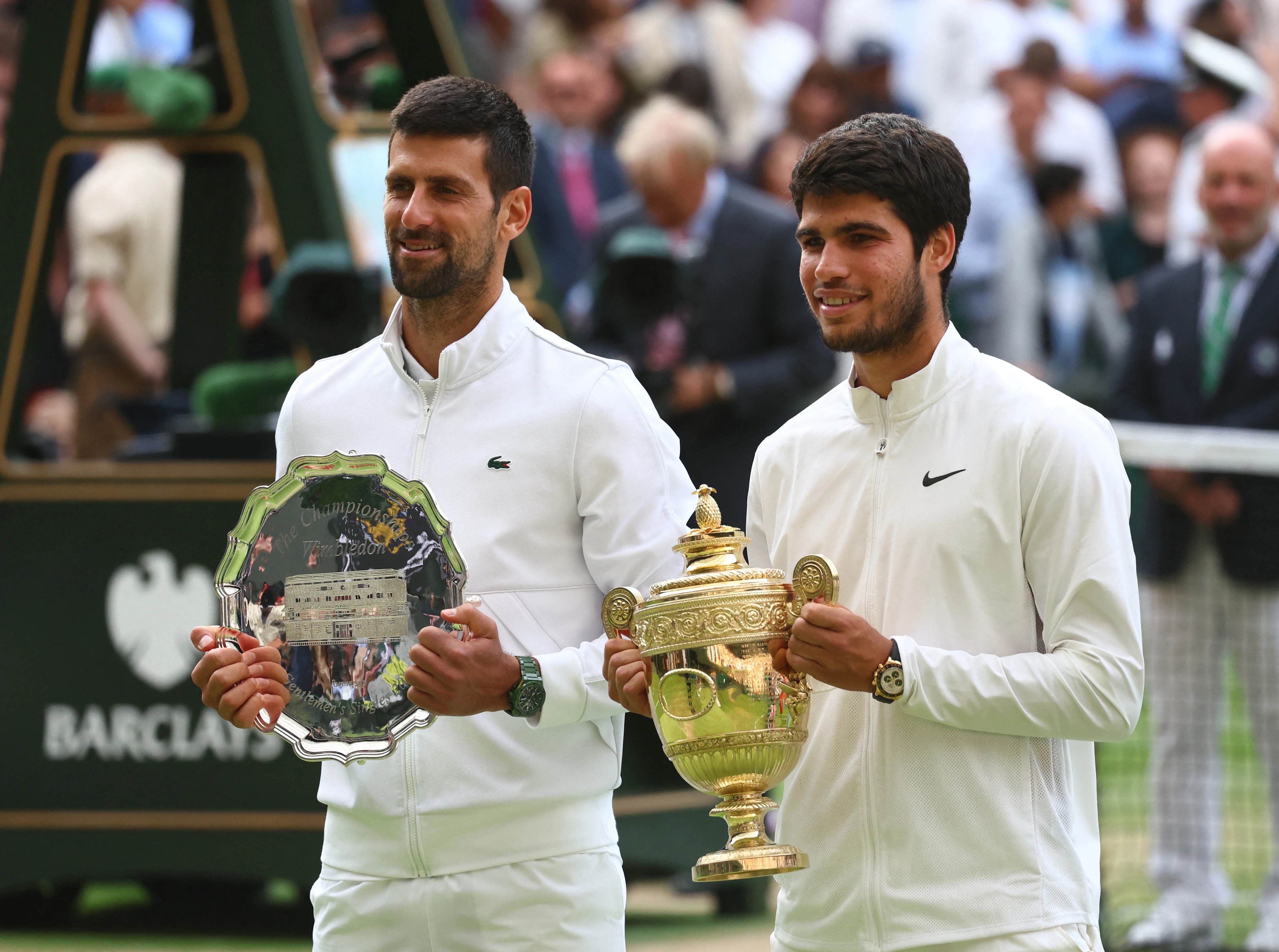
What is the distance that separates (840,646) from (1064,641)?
0.34 meters

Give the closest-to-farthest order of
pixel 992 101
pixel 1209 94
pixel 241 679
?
pixel 241 679 < pixel 1209 94 < pixel 992 101

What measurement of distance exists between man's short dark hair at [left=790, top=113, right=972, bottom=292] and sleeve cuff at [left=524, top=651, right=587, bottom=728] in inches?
32.7

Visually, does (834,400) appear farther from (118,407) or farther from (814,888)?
(118,407)

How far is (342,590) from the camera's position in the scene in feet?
10.3

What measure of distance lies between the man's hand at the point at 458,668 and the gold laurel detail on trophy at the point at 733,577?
299 mm

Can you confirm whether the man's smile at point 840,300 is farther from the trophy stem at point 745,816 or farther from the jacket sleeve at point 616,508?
the trophy stem at point 745,816

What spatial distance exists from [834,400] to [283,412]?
104 centimetres

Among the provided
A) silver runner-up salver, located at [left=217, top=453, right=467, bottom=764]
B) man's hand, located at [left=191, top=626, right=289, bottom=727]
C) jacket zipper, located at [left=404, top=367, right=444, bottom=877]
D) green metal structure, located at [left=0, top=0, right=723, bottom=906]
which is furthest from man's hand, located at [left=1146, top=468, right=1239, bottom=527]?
man's hand, located at [left=191, top=626, right=289, bottom=727]

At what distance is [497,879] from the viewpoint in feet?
10.5

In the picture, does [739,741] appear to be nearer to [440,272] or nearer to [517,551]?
[517,551]

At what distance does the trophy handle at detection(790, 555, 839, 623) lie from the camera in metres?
2.81

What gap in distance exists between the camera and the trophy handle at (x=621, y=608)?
10.0ft

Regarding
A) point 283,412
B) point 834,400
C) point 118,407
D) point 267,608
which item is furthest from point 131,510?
point 834,400

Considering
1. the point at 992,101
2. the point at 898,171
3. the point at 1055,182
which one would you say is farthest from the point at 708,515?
the point at 992,101
